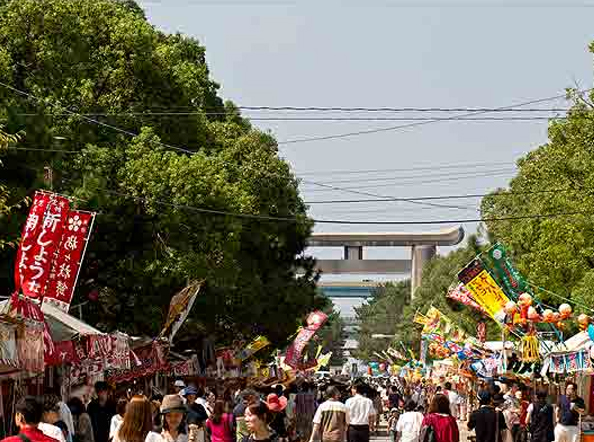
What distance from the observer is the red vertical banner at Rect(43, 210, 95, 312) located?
75.2 feet

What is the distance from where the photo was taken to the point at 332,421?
20.5 meters

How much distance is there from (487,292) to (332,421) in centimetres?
1461

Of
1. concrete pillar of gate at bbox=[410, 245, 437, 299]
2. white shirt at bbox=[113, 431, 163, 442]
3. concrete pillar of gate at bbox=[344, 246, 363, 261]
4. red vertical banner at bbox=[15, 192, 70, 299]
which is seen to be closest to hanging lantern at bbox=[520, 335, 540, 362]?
red vertical banner at bbox=[15, 192, 70, 299]

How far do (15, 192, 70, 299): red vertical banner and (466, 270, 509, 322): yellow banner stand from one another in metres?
15.2

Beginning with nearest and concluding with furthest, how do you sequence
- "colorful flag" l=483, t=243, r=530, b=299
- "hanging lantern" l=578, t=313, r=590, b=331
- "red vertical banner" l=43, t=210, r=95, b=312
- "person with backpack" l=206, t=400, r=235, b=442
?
"person with backpack" l=206, t=400, r=235, b=442, "red vertical banner" l=43, t=210, r=95, b=312, "hanging lantern" l=578, t=313, r=590, b=331, "colorful flag" l=483, t=243, r=530, b=299

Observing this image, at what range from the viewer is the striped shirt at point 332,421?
809 inches

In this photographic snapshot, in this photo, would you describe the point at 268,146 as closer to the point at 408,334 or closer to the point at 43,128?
the point at 43,128

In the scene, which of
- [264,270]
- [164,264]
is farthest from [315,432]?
[264,270]

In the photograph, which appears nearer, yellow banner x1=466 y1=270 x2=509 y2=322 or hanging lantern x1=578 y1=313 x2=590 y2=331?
hanging lantern x1=578 y1=313 x2=590 y2=331

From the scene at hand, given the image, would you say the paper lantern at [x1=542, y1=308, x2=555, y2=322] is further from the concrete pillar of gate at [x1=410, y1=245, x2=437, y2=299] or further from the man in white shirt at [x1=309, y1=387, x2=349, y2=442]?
the concrete pillar of gate at [x1=410, y1=245, x2=437, y2=299]

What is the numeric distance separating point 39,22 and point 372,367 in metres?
85.4

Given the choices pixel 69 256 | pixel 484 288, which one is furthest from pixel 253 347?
pixel 69 256

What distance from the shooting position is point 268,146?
5031 centimetres

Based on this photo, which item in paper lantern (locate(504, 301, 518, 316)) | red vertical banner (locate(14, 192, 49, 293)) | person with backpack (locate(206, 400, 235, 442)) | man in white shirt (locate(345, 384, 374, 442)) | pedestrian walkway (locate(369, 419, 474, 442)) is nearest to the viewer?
person with backpack (locate(206, 400, 235, 442))
